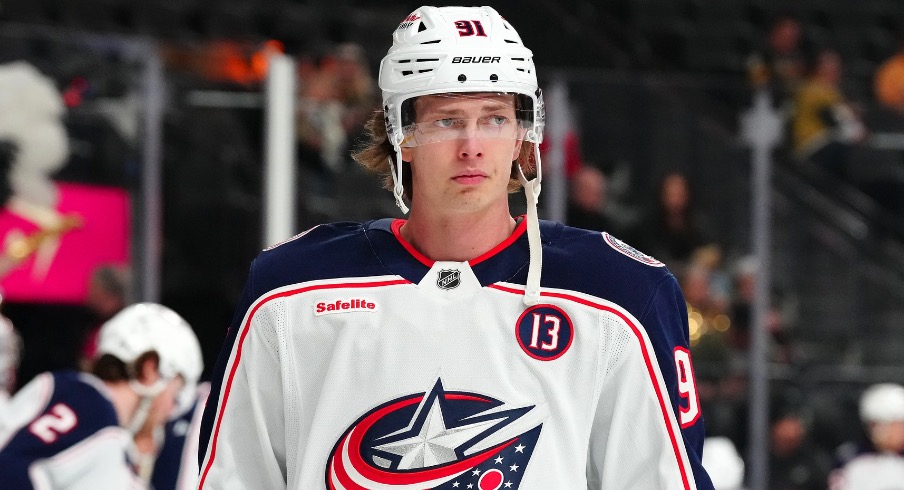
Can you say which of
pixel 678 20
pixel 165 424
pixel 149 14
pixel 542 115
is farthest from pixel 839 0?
pixel 542 115

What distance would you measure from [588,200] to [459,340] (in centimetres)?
383

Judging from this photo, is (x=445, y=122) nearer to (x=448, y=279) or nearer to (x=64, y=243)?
(x=448, y=279)

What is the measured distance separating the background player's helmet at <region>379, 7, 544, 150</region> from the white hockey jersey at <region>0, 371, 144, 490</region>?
69.0 inches

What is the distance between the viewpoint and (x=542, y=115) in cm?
224

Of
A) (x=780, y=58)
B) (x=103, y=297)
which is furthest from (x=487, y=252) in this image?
(x=780, y=58)

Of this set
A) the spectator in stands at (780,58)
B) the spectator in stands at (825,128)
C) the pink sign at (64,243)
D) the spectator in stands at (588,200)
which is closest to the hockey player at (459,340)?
the pink sign at (64,243)

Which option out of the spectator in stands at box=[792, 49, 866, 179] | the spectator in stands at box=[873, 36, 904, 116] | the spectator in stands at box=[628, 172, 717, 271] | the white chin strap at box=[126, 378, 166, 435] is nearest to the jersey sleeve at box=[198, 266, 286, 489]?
the white chin strap at box=[126, 378, 166, 435]

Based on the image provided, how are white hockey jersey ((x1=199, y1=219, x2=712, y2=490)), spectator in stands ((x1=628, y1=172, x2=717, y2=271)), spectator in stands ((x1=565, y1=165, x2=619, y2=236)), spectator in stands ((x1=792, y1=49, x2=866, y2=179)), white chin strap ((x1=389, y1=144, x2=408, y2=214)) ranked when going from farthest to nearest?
spectator in stands ((x1=792, y1=49, x2=866, y2=179)) → spectator in stands ((x1=628, y1=172, x2=717, y2=271)) → spectator in stands ((x1=565, y1=165, x2=619, y2=236)) → white chin strap ((x1=389, y1=144, x2=408, y2=214)) → white hockey jersey ((x1=199, y1=219, x2=712, y2=490))

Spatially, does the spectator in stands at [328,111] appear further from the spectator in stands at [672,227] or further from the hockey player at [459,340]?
the hockey player at [459,340]

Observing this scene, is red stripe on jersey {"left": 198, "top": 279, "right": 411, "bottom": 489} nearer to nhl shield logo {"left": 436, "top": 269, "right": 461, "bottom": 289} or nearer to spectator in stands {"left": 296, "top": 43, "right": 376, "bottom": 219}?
nhl shield logo {"left": 436, "top": 269, "right": 461, "bottom": 289}

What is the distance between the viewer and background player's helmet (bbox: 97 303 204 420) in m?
4.20

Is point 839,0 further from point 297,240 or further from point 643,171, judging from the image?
point 297,240

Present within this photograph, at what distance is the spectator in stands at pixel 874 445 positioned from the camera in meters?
6.47

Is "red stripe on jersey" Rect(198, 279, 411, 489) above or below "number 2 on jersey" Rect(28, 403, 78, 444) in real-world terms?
above
